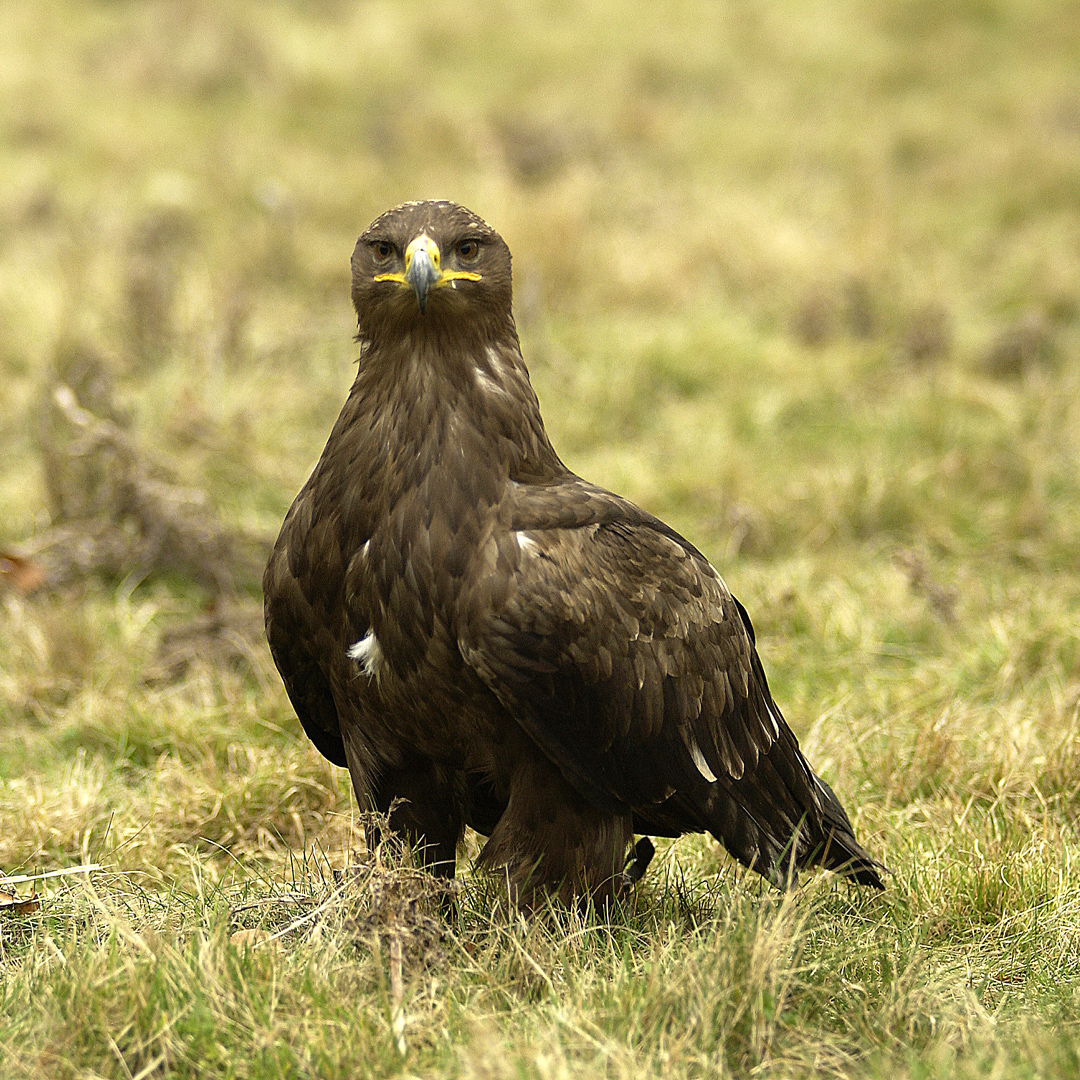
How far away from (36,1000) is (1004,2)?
51.5ft

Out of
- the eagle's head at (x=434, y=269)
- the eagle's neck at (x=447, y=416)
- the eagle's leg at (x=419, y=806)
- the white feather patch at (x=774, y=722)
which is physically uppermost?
the eagle's head at (x=434, y=269)

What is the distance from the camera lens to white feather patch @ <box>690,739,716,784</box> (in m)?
3.17

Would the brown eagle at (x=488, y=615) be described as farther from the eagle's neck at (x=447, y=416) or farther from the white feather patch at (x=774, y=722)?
the white feather patch at (x=774, y=722)

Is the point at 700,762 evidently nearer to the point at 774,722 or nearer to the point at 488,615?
the point at 774,722

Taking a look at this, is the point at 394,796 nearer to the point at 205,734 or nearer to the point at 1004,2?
the point at 205,734

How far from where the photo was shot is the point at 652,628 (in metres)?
3.04

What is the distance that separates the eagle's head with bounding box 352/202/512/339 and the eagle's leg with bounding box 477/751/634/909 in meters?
0.98

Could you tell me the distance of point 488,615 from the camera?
2.79m

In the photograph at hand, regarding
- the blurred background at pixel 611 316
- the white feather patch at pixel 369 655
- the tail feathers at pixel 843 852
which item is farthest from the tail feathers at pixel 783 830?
the white feather patch at pixel 369 655

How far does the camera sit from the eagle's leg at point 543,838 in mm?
3043

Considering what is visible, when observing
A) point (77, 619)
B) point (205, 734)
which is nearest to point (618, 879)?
point (205, 734)

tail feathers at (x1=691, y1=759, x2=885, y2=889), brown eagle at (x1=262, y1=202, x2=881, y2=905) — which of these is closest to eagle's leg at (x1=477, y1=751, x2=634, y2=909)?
brown eagle at (x1=262, y1=202, x2=881, y2=905)

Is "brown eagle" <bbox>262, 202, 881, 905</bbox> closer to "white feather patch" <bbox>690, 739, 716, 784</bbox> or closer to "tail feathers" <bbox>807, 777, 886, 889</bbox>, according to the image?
"white feather patch" <bbox>690, 739, 716, 784</bbox>

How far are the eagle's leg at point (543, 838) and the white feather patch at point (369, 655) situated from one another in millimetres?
379
